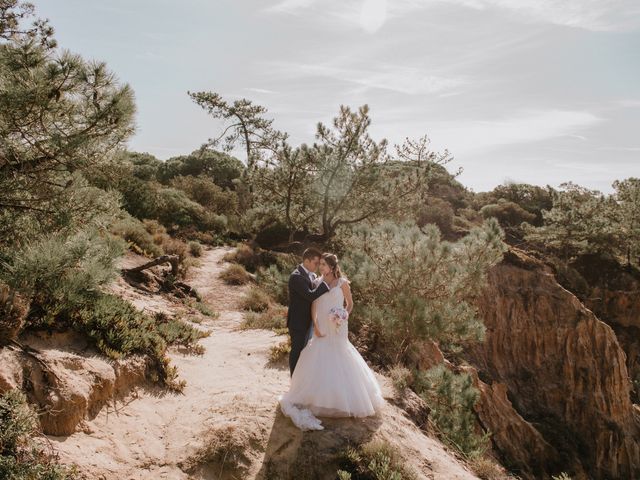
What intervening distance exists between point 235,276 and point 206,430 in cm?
970

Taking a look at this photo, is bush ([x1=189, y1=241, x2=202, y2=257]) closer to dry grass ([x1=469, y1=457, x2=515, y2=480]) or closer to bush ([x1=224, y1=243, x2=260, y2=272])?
bush ([x1=224, y1=243, x2=260, y2=272])

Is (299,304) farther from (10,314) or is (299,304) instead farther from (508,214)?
(508,214)

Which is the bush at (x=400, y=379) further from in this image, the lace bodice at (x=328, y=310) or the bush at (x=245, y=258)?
the bush at (x=245, y=258)

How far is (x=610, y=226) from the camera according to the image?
24.3 metres

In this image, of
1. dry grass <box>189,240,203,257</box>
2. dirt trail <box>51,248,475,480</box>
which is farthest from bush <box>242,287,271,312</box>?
dry grass <box>189,240,203,257</box>

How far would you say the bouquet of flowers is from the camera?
515cm

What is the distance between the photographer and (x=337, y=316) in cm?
515

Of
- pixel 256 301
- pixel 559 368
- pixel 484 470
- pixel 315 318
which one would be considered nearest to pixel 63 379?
pixel 315 318

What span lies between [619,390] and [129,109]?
2020 centimetres

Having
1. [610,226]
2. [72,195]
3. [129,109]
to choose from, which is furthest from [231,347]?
[610,226]

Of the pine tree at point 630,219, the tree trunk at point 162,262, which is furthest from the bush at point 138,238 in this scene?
the pine tree at point 630,219

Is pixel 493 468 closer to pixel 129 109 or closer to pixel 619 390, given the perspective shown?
pixel 129 109

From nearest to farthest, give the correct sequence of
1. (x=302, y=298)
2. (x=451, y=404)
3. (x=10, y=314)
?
(x=10, y=314) → (x=302, y=298) → (x=451, y=404)

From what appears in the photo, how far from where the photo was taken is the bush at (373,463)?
4434 mm
